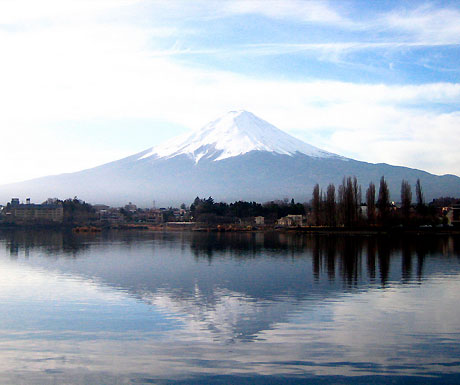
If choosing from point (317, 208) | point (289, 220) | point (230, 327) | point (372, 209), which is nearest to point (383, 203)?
point (372, 209)

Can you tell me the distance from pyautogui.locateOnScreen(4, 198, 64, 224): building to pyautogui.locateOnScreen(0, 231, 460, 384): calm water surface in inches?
2013

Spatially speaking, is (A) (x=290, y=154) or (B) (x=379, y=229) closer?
(B) (x=379, y=229)

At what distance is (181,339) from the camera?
21.8ft

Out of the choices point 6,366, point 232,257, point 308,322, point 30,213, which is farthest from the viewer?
point 30,213

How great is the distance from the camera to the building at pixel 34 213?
204 ft

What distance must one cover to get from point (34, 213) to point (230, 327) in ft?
212

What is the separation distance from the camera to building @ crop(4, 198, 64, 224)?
6212cm

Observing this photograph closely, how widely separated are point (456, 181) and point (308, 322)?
422 ft

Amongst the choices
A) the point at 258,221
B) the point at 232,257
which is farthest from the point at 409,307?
the point at 258,221

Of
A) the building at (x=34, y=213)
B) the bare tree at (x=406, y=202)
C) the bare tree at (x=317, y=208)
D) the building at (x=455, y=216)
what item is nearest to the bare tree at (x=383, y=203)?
the bare tree at (x=406, y=202)

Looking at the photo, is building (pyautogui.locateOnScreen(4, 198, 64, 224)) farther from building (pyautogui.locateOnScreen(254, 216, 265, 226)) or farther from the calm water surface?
the calm water surface

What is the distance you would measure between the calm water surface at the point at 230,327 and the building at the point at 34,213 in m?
51.1

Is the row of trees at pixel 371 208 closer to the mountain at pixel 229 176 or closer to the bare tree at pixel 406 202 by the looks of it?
the bare tree at pixel 406 202

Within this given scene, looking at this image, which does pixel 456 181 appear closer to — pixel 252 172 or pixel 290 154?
pixel 290 154
